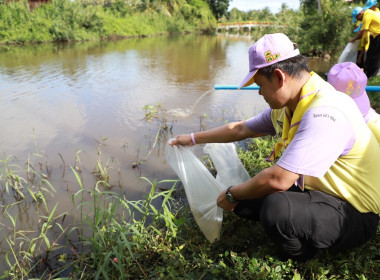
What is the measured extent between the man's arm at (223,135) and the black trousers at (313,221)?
A: 2.11ft

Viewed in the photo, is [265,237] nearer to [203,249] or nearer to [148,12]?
[203,249]

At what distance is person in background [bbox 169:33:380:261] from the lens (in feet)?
3.65

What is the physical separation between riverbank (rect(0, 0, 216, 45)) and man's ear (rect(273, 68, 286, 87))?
16.2 metres

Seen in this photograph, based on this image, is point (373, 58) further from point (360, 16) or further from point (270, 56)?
point (270, 56)

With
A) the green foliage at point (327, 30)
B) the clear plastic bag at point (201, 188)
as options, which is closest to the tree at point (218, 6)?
the green foliage at point (327, 30)

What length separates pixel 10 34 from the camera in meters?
14.0

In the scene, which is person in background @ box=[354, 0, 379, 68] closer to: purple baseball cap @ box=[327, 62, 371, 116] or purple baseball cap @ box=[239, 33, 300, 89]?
purple baseball cap @ box=[327, 62, 371, 116]

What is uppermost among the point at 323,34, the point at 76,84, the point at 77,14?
the point at 77,14

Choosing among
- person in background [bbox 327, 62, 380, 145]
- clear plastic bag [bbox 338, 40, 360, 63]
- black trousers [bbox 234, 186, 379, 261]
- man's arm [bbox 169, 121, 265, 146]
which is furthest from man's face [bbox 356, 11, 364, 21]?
black trousers [bbox 234, 186, 379, 261]

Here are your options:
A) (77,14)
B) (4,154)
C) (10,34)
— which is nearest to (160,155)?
(4,154)

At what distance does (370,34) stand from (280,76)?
402 centimetres

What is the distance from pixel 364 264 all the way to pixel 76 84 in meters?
6.26

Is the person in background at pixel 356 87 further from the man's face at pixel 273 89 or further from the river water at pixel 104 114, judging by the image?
the river water at pixel 104 114

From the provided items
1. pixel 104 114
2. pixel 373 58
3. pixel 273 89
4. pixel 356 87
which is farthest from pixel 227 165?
pixel 373 58
